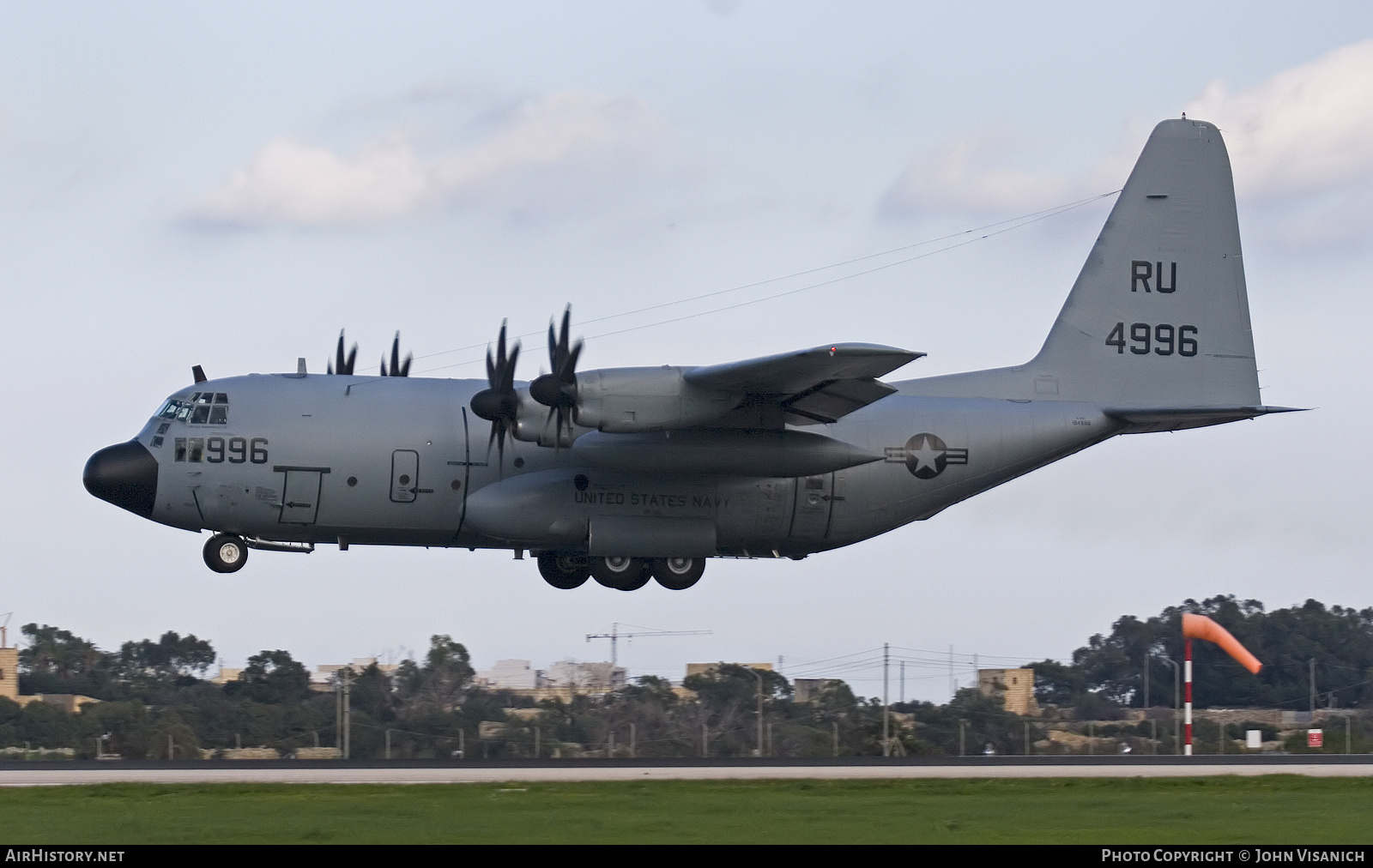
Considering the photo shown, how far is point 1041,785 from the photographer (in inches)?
805

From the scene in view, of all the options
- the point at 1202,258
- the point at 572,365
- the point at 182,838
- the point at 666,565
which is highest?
the point at 1202,258

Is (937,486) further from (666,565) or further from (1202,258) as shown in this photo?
(1202,258)

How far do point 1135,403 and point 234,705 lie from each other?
55.5 ft

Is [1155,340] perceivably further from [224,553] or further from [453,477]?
[224,553]

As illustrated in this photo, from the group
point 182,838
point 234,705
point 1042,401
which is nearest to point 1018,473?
point 1042,401

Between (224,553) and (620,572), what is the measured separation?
635cm

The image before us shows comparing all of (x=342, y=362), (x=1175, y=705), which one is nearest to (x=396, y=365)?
(x=342, y=362)

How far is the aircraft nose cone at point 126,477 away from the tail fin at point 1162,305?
43.2ft

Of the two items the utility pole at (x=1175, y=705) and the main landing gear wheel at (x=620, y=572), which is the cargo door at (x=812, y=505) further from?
the utility pole at (x=1175, y=705)

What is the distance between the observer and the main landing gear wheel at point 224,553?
2578 cm

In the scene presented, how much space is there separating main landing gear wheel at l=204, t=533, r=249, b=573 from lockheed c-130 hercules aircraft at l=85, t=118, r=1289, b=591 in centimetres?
3

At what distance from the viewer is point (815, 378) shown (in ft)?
78.2

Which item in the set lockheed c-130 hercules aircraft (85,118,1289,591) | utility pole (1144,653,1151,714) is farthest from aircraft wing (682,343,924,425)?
utility pole (1144,653,1151,714)

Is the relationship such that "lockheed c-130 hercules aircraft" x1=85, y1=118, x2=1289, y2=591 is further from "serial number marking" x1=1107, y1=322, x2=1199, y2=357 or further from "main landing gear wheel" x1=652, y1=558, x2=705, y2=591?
"serial number marking" x1=1107, y1=322, x2=1199, y2=357
